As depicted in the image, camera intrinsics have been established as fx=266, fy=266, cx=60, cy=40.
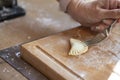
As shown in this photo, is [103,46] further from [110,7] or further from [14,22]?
[14,22]

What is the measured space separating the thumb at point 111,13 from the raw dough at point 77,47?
0.11 metres

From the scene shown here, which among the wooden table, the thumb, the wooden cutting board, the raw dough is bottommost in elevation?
the wooden table

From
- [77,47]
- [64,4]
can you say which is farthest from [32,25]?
[77,47]

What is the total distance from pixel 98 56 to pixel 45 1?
17.9 inches

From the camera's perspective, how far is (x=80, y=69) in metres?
0.65

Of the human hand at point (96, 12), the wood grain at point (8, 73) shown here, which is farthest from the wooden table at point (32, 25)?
the human hand at point (96, 12)

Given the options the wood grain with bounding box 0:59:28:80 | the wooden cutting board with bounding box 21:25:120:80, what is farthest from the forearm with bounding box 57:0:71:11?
the wood grain with bounding box 0:59:28:80

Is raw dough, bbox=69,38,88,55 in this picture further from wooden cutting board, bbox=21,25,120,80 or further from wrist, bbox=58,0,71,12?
wrist, bbox=58,0,71,12

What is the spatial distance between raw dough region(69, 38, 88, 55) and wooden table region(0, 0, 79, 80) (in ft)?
0.47

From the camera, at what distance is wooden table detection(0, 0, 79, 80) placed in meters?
0.79

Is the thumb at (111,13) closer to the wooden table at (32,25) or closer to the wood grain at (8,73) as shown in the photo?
the wooden table at (32,25)

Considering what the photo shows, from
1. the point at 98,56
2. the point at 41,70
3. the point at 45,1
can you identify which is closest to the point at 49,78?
the point at 41,70

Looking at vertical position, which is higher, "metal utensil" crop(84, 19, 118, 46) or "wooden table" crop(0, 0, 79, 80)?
"metal utensil" crop(84, 19, 118, 46)

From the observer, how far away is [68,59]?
2.22 feet
